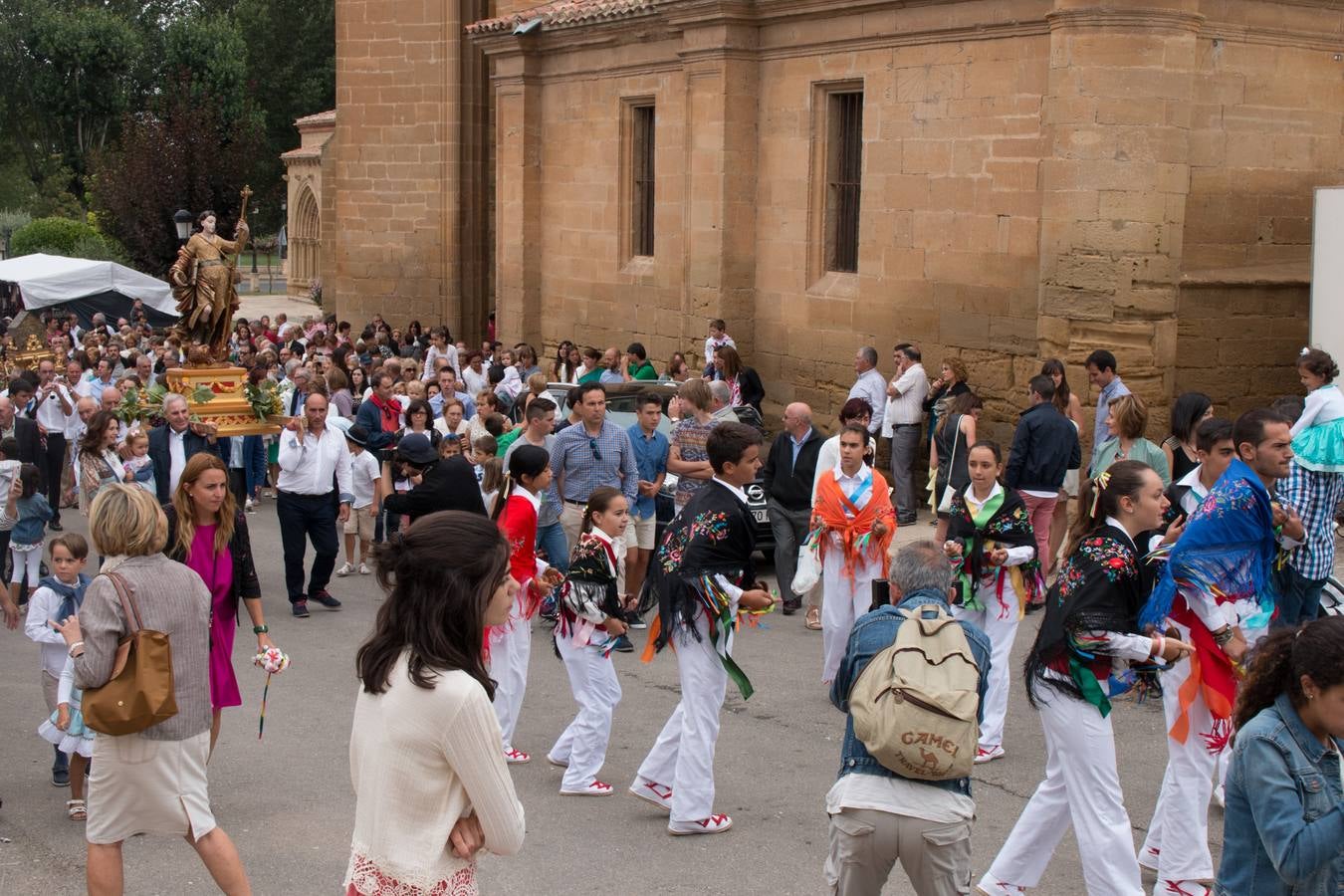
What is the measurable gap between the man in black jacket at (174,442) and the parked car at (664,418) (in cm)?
295

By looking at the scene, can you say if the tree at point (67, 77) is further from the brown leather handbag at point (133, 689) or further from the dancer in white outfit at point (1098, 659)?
the dancer in white outfit at point (1098, 659)

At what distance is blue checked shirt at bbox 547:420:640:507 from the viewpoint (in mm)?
11492

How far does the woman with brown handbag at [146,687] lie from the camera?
19.3 feet

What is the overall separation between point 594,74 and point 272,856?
1699cm

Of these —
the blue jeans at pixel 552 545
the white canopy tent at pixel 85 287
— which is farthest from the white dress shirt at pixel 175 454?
the white canopy tent at pixel 85 287

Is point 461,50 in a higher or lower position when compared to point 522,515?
higher

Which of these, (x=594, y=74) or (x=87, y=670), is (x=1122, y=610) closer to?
(x=87, y=670)

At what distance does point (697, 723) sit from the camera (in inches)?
292

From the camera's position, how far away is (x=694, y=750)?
292 inches

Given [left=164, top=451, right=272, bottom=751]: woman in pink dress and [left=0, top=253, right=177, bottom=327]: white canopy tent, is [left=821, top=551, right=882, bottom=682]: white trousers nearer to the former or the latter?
[left=164, top=451, right=272, bottom=751]: woman in pink dress

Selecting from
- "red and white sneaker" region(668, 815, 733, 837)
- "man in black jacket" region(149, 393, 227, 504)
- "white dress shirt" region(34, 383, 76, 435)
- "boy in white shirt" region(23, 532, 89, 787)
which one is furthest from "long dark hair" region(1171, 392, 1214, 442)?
"white dress shirt" region(34, 383, 76, 435)

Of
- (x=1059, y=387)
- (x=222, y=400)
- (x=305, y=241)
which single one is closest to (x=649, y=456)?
(x=1059, y=387)

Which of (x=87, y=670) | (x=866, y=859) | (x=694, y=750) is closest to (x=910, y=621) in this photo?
(x=866, y=859)

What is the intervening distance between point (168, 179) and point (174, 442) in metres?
31.9
